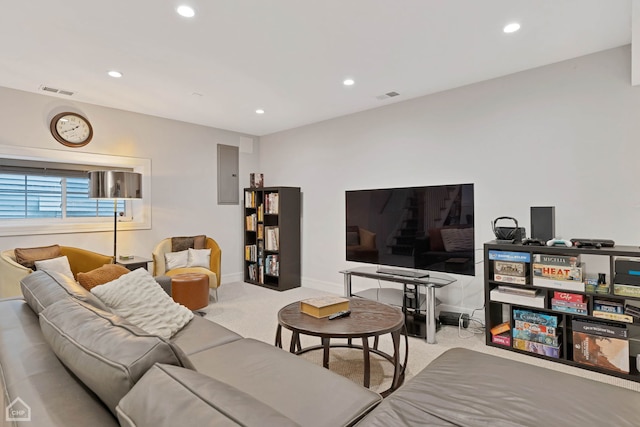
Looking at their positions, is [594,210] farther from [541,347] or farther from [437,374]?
[437,374]

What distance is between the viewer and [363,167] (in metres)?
4.43

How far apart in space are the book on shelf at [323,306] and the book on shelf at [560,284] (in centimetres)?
160

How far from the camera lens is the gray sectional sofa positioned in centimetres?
75

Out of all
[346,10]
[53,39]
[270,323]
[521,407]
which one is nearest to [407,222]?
[270,323]

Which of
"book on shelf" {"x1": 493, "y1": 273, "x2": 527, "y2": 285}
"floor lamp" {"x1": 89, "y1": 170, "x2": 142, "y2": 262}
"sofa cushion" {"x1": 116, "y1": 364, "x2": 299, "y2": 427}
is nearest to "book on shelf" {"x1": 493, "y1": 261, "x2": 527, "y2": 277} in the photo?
"book on shelf" {"x1": 493, "y1": 273, "x2": 527, "y2": 285}

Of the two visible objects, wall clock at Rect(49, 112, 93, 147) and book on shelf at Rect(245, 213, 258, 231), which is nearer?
wall clock at Rect(49, 112, 93, 147)

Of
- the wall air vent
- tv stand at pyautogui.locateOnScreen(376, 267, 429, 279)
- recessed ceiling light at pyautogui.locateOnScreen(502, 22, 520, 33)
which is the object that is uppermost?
the wall air vent

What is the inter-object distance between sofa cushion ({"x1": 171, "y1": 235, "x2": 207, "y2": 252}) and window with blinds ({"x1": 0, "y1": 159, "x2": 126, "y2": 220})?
0.88 meters

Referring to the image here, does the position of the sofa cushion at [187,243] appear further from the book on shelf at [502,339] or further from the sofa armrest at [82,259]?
the book on shelf at [502,339]

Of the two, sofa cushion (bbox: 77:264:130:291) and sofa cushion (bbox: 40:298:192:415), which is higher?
sofa cushion (bbox: 40:298:192:415)

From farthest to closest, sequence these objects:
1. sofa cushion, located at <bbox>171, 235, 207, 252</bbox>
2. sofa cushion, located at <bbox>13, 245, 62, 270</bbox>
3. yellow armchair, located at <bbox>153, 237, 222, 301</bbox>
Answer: sofa cushion, located at <bbox>171, 235, 207, 252</bbox>
yellow armchair, located at <bbox>153, 237, 222, 301</bbox>
sofa cushion, located at <bbox>13, 245, 62, 270</bbox>

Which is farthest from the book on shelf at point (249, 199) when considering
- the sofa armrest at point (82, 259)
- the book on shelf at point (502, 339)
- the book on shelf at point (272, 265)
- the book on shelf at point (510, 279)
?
the book on shelf at point (502, 339)

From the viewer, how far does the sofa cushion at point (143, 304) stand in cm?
186

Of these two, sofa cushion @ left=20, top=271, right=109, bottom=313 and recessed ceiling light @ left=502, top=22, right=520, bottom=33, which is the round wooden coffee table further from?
recessed ceiling light @ left=502, top=22, right=520, bottom=33
